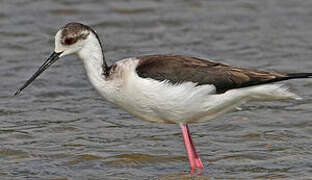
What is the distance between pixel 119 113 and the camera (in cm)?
1061

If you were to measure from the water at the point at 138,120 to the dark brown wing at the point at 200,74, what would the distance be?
99cm

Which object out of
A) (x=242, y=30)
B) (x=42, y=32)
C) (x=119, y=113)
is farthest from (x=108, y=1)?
(x=119, y=113)

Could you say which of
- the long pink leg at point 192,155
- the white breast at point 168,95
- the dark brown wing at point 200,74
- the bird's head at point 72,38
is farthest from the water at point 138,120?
the bird's head at point 72,38

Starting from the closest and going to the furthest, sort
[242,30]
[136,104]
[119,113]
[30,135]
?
1. [136,104]
2. [30,135]
3. [119,113]
4. [242,30]

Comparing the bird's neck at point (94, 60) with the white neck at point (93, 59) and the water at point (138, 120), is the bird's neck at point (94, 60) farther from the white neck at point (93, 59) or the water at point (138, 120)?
the water at point (138, 120)

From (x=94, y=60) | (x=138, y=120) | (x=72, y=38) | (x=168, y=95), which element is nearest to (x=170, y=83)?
(x=168, y=95)

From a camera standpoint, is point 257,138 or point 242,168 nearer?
point 242,168

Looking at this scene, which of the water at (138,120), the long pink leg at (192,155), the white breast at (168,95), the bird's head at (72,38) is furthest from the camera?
the water at (138,120)

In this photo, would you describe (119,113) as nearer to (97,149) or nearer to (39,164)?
(97,149)

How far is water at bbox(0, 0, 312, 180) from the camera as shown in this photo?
881 cm

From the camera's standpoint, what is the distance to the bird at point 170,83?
27.0 ft

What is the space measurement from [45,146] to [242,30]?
5395 mm

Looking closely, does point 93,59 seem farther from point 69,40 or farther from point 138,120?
point 138,120

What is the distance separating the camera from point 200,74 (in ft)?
27.4
